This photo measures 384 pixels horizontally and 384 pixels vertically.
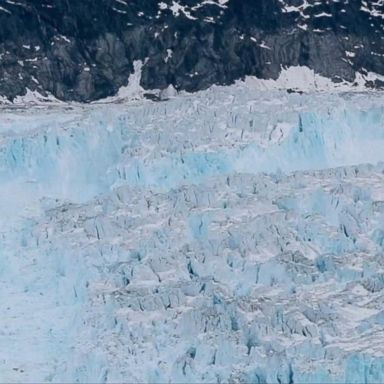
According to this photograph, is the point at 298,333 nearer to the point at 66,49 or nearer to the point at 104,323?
the point at 104,323

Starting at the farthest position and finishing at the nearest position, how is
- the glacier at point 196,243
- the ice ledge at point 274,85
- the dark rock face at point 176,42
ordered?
1. the dark rock face at point 176,42
2. the ice ledge at point 274,85
3. the glacier at point 196,243

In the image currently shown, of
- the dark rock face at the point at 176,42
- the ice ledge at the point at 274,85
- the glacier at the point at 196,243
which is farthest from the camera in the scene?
the dark rock face at the point at 176,42

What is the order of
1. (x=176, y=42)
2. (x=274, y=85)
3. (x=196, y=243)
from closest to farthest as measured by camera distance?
(x=196, y=243) → (x=274, y=85) → (x=176, y=42)

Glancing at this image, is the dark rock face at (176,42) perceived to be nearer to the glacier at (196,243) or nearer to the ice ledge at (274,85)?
the ice ledge at (274,85)

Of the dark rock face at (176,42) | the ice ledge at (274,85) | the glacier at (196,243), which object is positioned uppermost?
the glacier at (196,243)

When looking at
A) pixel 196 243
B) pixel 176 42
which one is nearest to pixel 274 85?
pixel 176 42

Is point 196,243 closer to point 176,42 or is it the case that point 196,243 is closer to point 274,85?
point 274,85

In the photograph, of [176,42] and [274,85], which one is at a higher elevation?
[176,42]

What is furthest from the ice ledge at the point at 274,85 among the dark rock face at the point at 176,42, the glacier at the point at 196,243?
the glacier at the point at 196,243
